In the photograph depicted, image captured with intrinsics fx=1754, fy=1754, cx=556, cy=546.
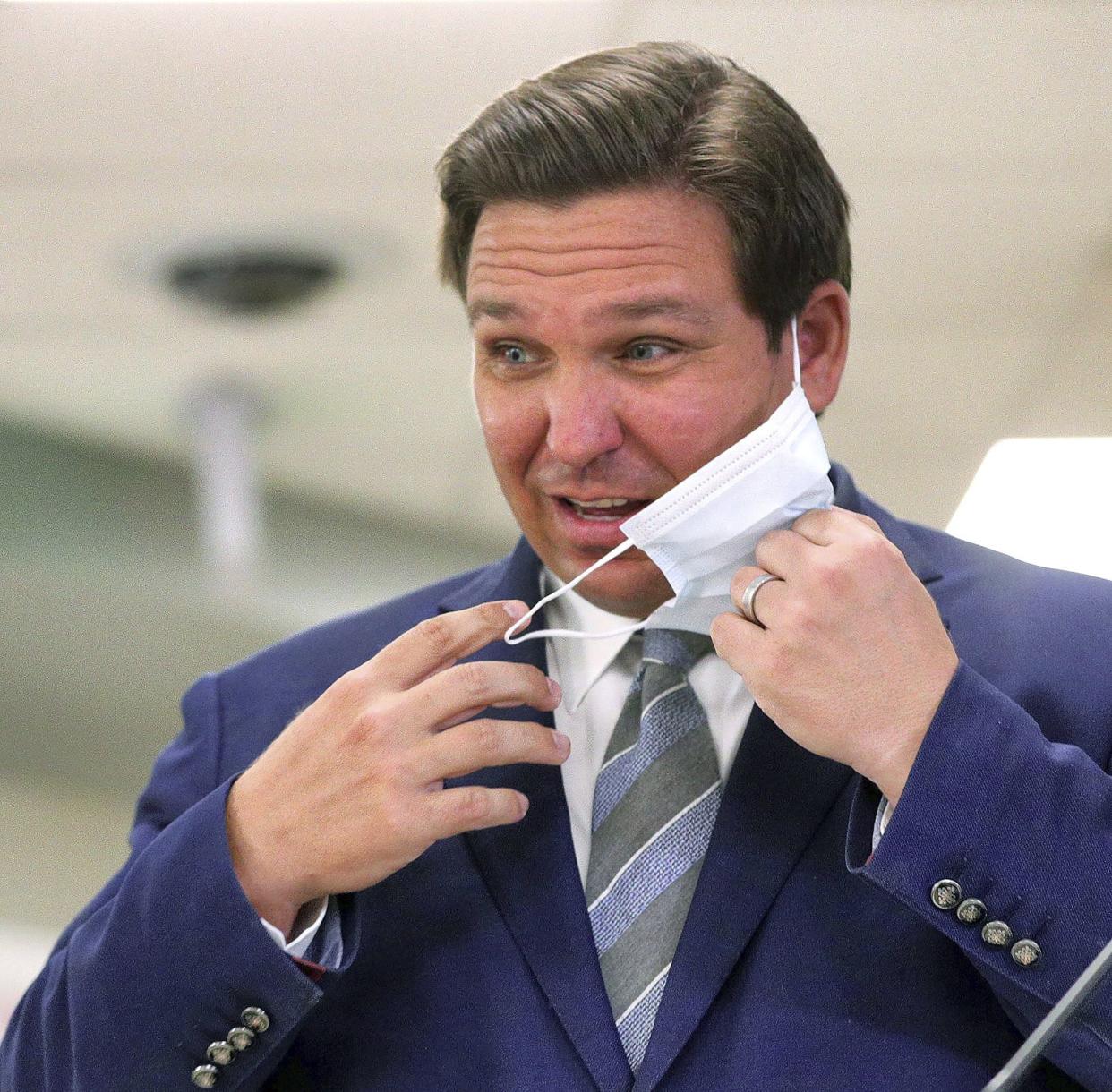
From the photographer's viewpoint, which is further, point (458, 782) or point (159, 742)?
point (159, 742)

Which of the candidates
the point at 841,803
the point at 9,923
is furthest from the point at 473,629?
the point at 9,923

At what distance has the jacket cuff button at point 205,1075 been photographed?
1.32 metres

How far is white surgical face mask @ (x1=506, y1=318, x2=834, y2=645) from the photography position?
1.38m

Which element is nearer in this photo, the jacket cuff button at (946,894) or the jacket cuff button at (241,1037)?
the jacket cuff button at (946,894)

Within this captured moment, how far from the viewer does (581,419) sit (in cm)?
142

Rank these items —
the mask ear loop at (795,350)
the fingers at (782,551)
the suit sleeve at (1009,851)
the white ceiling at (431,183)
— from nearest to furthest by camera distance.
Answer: the suit sleeve at (1009,851) → the fingers at (782,551) → the mask ear loop at (795,350) → the white ceiling at (431,183)

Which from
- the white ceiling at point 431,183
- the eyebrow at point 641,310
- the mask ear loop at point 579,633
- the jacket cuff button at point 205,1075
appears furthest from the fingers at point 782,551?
the white ceiling at point 431,183

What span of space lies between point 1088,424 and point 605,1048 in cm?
255

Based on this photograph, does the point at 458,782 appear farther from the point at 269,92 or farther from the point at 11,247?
the point at 11,247

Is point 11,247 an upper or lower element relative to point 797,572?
lower

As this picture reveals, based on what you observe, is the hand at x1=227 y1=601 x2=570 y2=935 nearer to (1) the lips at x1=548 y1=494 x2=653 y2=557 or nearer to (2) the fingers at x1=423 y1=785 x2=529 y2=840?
(2) the fingers at x1=423 y1=785 x2=529 y2=840

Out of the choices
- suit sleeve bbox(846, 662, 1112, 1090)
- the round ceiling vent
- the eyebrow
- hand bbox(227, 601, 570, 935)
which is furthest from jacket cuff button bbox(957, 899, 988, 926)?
the round ceiling vent

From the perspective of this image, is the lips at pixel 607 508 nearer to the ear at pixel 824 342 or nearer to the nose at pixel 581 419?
the nose at pixel 581 419

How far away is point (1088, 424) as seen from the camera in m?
3.55
